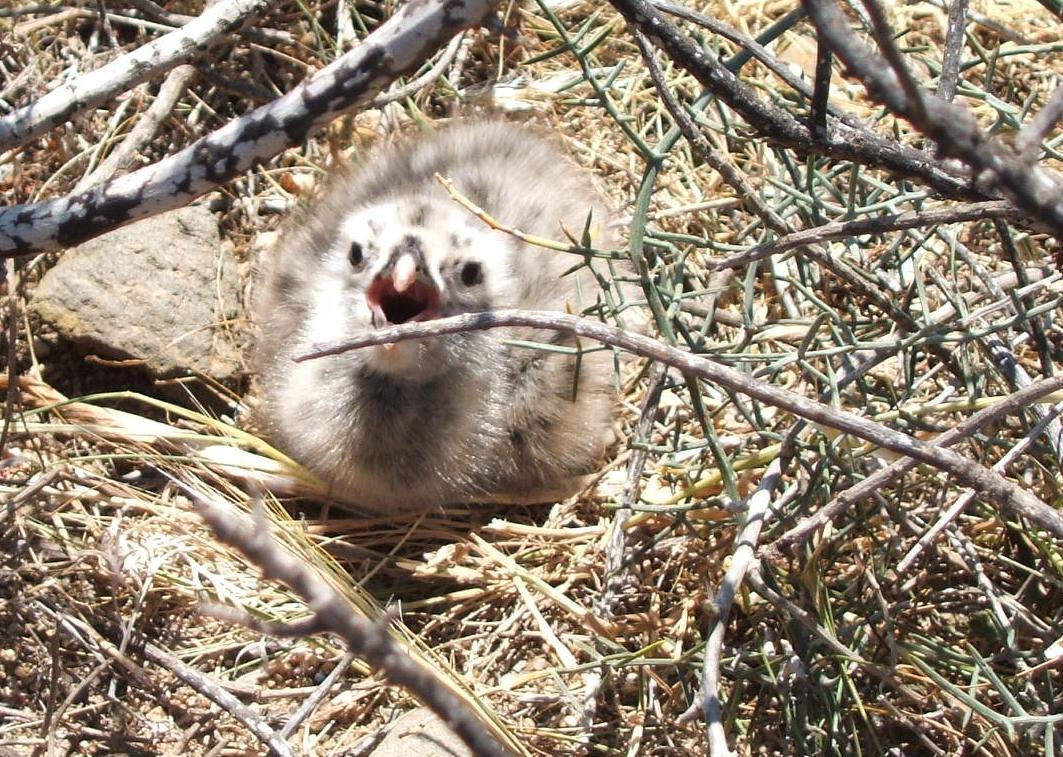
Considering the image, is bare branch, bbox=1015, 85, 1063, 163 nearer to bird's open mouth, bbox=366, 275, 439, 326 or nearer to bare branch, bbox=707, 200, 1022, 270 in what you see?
bare branch, bbox=707, 200, 1022, 270

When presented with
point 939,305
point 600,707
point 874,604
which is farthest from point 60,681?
point 939,305

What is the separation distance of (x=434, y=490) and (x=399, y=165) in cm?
94

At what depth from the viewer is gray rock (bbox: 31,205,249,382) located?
3314 mm

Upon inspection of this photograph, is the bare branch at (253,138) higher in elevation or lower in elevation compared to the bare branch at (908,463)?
higher

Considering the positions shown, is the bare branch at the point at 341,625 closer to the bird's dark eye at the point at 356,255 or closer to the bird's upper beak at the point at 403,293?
the bird's upper beak at the point at 403,293

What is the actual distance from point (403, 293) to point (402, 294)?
0.01m

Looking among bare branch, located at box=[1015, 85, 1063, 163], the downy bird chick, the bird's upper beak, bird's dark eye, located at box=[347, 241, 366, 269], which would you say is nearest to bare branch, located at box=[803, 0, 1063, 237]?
bare branch, located at box=[1015, 85, 1063, 163]

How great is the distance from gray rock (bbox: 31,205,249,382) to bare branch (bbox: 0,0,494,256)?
1075mm

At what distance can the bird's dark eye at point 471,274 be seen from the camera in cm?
313

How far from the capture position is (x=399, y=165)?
11.3 ft

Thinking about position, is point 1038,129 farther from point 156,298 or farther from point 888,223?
point 156,298

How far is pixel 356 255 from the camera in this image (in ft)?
10.3

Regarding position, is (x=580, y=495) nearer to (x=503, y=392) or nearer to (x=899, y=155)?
(x=503, y=392)

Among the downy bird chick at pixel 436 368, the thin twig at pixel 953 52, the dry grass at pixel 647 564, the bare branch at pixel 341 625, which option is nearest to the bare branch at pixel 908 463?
the dry grass at pixel 647 564
